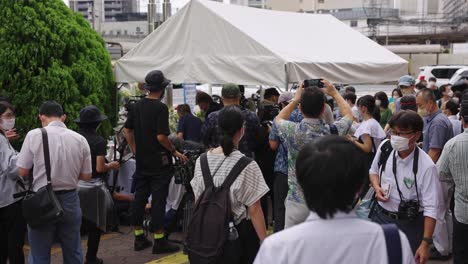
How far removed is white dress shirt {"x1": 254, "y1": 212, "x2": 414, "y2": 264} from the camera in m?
1.94

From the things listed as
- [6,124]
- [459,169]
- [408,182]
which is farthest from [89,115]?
[459,169]

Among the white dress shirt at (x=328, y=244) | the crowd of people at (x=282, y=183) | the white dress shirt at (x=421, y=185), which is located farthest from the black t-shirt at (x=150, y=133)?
the white dress shirt at (x=328, y=244)

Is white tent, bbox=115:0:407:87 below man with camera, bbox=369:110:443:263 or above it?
above

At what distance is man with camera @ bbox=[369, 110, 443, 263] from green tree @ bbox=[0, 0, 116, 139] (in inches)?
181

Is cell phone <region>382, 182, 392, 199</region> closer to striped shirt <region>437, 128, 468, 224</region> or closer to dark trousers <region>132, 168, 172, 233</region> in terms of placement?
striped shirt <region>437, 128, 468, 224</region>

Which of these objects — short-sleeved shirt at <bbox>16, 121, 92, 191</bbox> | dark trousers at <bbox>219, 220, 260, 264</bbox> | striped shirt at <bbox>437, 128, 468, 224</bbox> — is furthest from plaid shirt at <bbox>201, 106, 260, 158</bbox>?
striped shirt at <bbox>437, 128, 468, 224</bbox>

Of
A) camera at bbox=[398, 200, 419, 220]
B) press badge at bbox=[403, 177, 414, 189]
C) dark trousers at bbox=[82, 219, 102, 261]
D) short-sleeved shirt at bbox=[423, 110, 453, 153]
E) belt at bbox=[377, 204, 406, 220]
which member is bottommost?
dark trousers at bbox=[82, 219, 102, 261]

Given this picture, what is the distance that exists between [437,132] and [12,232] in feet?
14.1

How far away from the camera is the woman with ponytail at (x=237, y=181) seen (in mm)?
3805

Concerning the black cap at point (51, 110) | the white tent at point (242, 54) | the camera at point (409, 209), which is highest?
the white tent at point (242, 54)

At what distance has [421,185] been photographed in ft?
12.8

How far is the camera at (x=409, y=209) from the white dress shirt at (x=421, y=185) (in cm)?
3

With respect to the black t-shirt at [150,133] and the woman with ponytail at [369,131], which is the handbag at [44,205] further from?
the woman with ponytail at [369,131]

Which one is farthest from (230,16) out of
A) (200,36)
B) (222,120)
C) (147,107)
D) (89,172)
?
(222,120)
